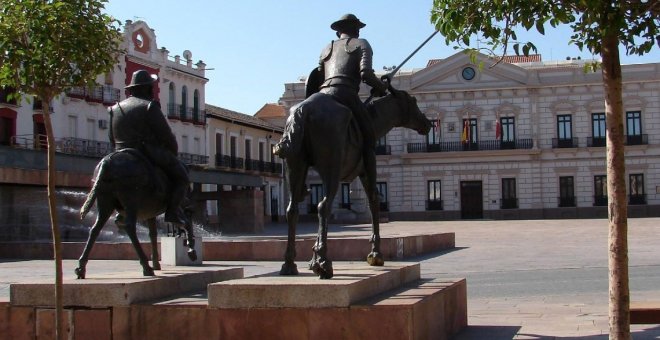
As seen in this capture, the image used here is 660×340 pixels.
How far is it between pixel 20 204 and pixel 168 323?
73.5 ft

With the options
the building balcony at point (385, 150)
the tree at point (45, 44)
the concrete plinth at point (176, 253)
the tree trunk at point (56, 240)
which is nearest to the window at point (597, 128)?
the building balcony at point (385, 150)

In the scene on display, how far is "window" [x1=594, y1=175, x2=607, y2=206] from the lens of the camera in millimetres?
54094

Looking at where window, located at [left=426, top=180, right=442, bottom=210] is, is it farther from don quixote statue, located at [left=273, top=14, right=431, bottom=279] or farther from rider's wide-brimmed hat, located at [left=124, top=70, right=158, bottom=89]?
rider's wide-brimmed hat, located at [left=124, top=70, right=158, bottom=89]

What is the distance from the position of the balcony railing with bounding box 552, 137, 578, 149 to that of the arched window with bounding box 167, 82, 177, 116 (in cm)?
2394

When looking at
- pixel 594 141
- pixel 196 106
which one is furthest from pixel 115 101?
pixel 594 141

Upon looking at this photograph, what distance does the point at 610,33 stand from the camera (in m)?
5.43

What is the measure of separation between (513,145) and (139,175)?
4994 cm

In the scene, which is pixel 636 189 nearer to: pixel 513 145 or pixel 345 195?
pixel 513 145

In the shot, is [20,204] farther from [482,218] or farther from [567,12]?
[482,218]

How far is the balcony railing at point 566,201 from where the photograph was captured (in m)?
54.8

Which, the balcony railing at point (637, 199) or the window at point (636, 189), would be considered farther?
the window at point (636, 189)

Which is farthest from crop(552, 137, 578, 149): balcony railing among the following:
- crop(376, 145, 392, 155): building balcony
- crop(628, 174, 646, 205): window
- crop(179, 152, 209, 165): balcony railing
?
crop(179, 152, 209, 165): balcony railing

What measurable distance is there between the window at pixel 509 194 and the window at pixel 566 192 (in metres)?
2.86

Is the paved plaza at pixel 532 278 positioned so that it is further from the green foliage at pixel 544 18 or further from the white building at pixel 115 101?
the white building at pixel 115 101
